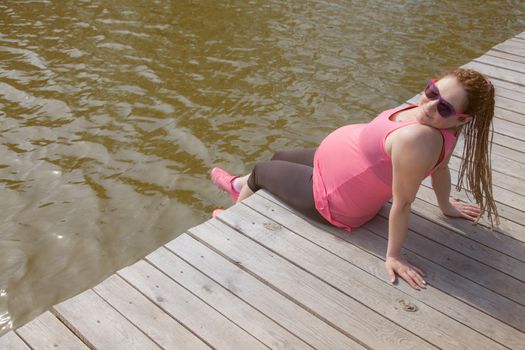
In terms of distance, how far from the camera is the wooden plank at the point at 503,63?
575 cm

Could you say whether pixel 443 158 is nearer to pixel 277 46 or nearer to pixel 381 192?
pixel 381 192

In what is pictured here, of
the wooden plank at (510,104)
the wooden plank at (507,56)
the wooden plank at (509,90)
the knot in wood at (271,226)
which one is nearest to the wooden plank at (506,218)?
the knot in wood at (271,226)

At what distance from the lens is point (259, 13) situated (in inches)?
333

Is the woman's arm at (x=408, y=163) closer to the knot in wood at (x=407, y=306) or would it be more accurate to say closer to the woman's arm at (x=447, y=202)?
the knot in wood at (x=407, y=306)

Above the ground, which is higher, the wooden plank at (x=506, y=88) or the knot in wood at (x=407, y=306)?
the knot in wood at (x=407, y=306)

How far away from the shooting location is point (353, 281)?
2.88 m

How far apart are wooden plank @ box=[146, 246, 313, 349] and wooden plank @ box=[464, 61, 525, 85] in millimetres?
3899

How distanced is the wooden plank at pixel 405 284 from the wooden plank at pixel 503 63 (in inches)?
138

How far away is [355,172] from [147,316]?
1.31 m

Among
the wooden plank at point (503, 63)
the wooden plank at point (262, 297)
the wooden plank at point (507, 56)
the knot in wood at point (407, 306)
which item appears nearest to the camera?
the wooden plank at point (262, 297)

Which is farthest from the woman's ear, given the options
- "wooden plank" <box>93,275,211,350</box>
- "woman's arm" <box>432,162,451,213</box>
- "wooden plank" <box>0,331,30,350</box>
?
"wooden plank" <box>0,331,30,350</box>

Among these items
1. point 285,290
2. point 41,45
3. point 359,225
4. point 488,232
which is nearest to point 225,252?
point 285,290

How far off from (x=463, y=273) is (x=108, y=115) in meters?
4.07

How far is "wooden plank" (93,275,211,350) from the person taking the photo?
2506 millimetres
